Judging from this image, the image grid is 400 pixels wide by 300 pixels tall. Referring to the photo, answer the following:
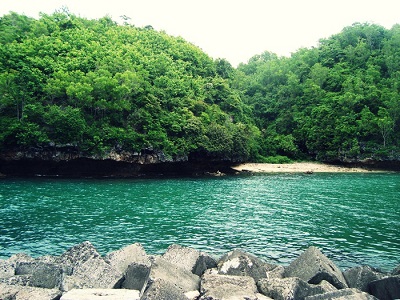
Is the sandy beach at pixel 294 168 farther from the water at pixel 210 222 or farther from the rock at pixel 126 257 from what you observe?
the rock at pixel 126 257

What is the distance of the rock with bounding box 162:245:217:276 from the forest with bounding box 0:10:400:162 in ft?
139

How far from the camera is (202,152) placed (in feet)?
194

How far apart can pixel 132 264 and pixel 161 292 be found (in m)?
2.52

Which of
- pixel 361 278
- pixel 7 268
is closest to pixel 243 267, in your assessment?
pixel 361 278

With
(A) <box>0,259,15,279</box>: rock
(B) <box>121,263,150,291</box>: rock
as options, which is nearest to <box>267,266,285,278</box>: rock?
(B) <box>121,263,150,291</box>: rock

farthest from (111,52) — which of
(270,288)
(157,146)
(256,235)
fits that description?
(270,288)

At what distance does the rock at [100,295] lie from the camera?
290 inches

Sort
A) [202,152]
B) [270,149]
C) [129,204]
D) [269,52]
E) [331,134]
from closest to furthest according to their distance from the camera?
[129,204] → [202,152] → [331,134] → [270,149] → [269,52]

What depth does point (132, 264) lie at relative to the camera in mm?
8945

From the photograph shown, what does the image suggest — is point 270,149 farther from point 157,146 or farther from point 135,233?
point 135,233

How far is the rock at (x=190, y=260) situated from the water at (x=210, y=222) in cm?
443

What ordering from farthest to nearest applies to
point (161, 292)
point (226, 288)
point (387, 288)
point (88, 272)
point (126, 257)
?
point (126, 257) → point (88, 272) → point (387, 288) → point (226, 288) → point (161, 292)

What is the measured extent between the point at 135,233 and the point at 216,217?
6.77 meters

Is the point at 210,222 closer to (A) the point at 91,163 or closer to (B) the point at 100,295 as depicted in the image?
(B) the point at 100,295
